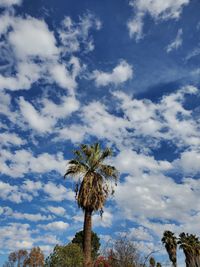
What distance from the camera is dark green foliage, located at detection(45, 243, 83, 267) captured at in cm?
3152

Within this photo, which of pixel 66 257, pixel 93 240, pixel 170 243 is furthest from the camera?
pixel 170 243

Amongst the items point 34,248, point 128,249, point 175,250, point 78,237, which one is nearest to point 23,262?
point 34,248

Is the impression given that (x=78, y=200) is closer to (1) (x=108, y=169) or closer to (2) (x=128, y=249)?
(1) (x=108, y=169)

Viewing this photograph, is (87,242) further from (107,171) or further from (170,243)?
(170,243)

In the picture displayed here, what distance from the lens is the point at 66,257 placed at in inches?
1258

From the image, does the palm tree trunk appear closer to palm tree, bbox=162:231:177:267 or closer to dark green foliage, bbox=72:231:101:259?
dark green foliage, bbox=72:231:101:259

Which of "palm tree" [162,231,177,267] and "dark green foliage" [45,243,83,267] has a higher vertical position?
"palm tree" [162,231,177,267]

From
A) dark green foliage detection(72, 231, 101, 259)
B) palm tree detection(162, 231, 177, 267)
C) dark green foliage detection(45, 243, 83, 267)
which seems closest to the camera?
dark green foliage detection(45, 243, 83, 267)

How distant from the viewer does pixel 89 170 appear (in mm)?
35625

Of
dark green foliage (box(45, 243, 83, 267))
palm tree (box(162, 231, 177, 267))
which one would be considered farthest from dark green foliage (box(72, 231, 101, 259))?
dark green foliage (box(45, 243, 83, 267))

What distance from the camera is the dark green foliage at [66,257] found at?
31.5 metres

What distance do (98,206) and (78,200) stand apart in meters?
1.91

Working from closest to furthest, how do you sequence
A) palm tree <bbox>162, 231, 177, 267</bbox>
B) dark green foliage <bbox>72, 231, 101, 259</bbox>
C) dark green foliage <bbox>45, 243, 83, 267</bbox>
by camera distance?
1. dark green foliage <bbox>45, 243, 83, 267</bbox>
2. dark green foliage <bbox>72, 231, 101, 259</bbox>
3. palm tree <bbox>162, 231, 177, 267</bbox>

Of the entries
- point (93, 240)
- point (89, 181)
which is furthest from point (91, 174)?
point (93, 240)
